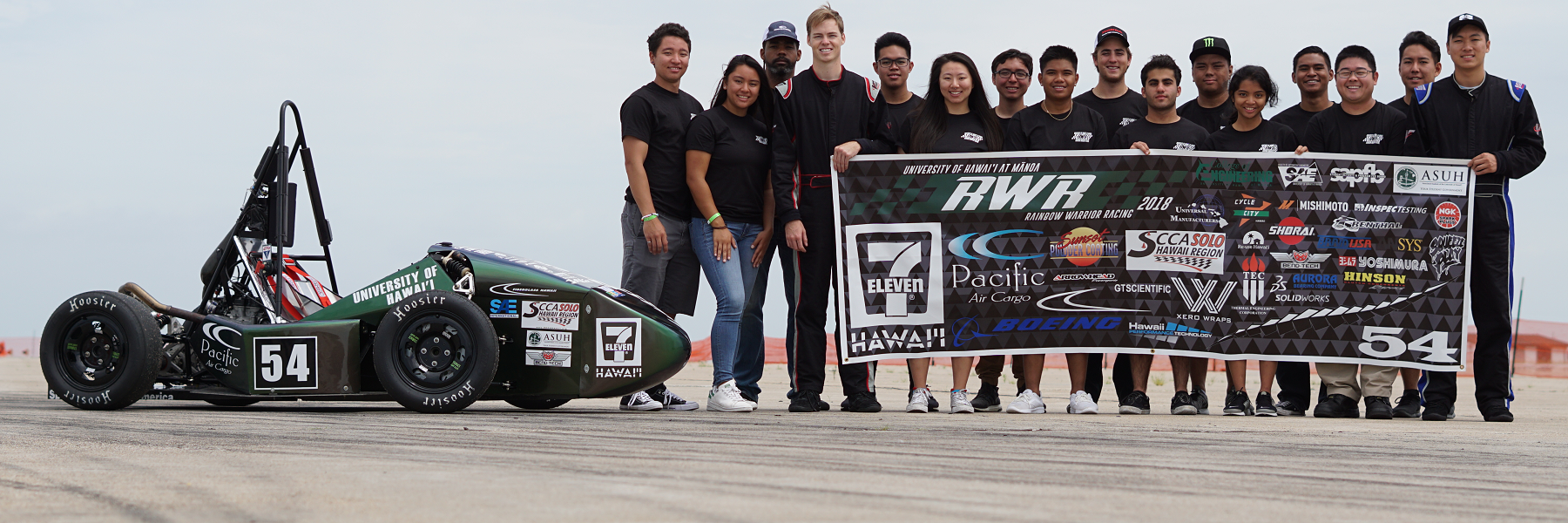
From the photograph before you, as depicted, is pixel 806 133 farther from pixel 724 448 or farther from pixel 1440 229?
pixel 1440 229

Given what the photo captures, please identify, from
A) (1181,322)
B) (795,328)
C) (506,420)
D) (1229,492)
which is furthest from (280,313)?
(1229,492)

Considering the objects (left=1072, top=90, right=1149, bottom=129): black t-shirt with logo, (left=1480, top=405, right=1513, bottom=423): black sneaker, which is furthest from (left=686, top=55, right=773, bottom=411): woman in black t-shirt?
(left=1480, top=405, right=1513, bottom=423): black sneaker

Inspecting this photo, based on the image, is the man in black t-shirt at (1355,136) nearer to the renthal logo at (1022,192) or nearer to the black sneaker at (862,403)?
the renthal logo at (1022,192)

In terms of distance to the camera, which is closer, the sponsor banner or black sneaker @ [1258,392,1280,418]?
the sponsor banner

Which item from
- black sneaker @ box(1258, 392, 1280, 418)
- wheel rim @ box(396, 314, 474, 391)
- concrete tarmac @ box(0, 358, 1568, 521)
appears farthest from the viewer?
black sneaker @ box(1258, 392, 1280, 418)

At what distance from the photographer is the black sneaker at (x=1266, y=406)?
7.50m

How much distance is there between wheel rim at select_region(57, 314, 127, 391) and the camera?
6902 millimetres

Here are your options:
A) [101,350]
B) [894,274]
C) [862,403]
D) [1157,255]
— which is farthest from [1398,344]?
[101,350]

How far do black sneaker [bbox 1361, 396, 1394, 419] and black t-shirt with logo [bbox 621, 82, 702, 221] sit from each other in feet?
13.2

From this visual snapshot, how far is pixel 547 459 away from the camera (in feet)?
13.3

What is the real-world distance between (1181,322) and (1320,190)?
113 cm

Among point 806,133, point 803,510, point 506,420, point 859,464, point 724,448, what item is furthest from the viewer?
point 806,133

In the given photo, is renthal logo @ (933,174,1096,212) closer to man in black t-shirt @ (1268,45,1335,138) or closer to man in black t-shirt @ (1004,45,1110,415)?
man in black t-shirt @ (1004,45,1110,415)

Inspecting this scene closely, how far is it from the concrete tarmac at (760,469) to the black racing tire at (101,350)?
418 mm
